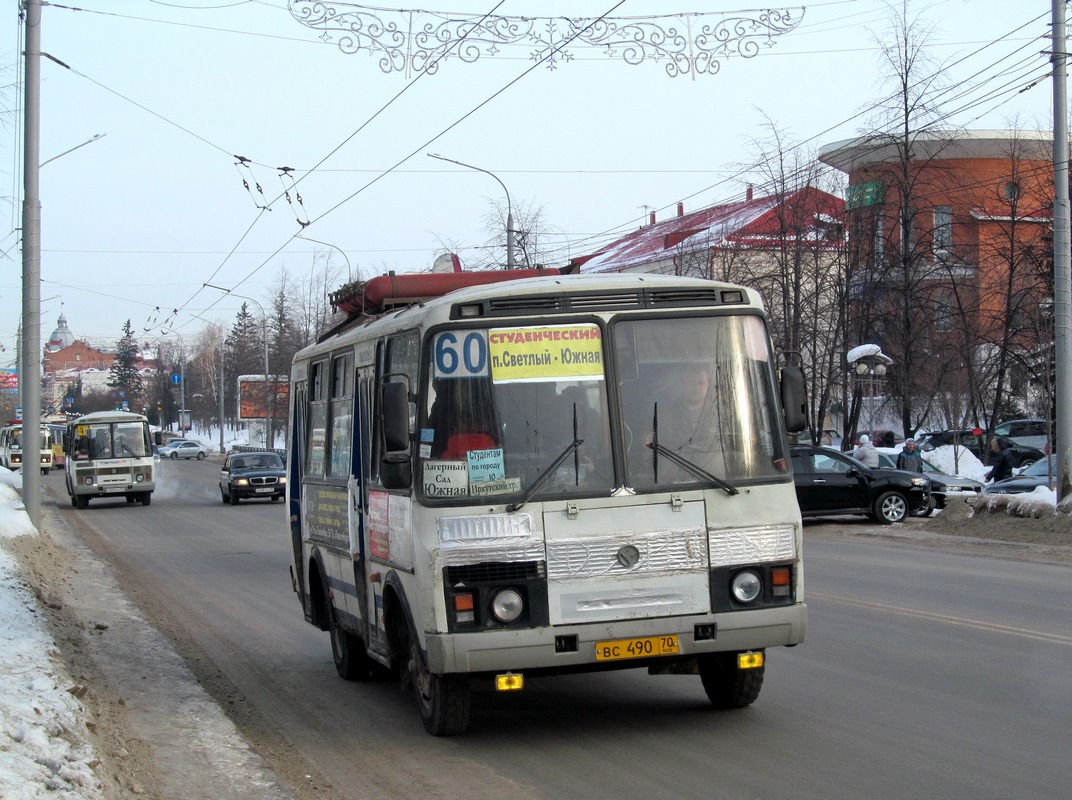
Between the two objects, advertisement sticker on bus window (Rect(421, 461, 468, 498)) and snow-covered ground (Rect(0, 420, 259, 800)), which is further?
advertisement sticker on bus window (Rect(421, 461, 468, 498))

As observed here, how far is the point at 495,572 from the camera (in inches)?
267

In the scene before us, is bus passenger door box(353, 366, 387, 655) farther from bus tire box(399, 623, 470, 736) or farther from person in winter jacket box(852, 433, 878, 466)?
person in winter jacket box(852, 433, 878, 466)

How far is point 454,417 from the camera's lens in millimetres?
7000

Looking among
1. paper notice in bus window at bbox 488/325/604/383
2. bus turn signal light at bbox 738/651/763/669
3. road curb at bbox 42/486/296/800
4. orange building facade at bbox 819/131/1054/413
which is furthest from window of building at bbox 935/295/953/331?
paper notice in bus window at bbox 488/325/604/383

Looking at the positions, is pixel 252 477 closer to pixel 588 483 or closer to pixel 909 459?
pixel 909 459

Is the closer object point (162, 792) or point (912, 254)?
point (162, 792)

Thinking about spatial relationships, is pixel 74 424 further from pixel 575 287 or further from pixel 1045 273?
pixel 575 287

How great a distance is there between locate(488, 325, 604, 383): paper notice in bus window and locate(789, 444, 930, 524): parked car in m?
17.3

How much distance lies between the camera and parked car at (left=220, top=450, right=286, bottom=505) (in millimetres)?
37781

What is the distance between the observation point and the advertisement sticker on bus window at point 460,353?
704 cm

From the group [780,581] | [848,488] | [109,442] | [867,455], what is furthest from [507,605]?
[109,442]

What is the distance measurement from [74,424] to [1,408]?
3786 inches

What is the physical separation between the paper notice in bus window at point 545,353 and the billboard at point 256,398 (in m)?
67.5

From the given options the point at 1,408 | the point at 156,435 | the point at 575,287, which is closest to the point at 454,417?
the point at 575,287
